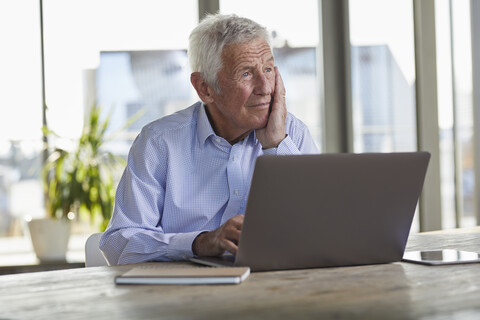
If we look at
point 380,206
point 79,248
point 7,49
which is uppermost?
point 7,49

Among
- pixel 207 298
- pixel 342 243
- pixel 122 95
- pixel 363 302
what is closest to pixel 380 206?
pixel 342 243

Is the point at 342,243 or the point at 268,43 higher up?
the point at 268,43

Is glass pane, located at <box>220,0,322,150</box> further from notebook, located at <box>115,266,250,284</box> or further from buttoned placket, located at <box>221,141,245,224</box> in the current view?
notebook, located at <box>115,266,250,284</box>

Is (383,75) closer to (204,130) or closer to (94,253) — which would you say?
(204,130)

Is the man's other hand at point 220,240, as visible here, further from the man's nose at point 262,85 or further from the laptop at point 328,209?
the man's nose at point 262,85

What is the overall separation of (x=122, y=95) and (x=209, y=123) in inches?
111

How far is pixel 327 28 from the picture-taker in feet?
17.3

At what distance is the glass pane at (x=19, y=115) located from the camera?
4.95 metres

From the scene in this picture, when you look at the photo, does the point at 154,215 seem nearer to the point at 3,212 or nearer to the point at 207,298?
the point at 207,298

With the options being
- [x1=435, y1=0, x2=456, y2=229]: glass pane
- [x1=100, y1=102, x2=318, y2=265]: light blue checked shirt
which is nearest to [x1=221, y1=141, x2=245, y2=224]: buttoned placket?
[x1=100, y1=102, x2=318, y2=265]: light blue checked shirt

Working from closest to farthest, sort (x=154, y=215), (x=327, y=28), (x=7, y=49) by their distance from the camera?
(x=154, y=215)
(x=7, y=49)
(x=327, y=28)

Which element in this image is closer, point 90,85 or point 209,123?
point 209,123

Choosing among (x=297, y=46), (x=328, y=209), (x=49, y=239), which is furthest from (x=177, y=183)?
(x=297, y=46)

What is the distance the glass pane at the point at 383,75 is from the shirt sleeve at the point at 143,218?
325cm
